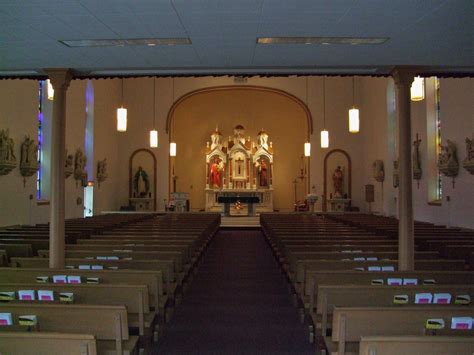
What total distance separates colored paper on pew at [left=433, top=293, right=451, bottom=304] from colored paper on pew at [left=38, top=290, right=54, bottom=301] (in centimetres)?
318

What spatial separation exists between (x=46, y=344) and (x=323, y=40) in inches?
141

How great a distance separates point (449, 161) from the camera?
38.7 ft

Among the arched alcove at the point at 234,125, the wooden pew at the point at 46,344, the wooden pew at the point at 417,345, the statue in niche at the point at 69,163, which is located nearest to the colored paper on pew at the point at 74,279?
the wooden pew at the point at 46,344

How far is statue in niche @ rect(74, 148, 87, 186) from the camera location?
16.6 metres

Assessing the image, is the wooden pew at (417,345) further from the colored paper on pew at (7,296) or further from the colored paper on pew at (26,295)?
the colored paper on pew at (7,296)

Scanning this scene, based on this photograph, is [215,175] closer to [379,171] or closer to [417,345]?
[379,171]

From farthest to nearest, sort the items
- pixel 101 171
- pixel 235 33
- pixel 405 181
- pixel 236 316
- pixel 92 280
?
1. pixel 101 171
2. pixel 236 316
3. pixel 405 181
4. pixel 92 280
5. pixel 235 33

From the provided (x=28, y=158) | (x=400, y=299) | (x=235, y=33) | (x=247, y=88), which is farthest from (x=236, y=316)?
(x=247, y=88)

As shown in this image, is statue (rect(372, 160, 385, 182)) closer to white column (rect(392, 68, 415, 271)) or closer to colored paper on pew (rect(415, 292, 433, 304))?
white column (rect(392, 68, 415, 271))

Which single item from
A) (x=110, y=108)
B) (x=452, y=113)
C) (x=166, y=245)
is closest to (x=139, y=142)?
(x=110, y=108)

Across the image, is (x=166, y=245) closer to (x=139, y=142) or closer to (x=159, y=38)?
(x=159, y=38)

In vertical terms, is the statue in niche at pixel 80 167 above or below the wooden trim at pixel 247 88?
below

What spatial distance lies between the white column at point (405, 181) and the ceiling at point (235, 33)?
260 mm

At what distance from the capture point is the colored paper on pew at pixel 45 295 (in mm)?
4164
